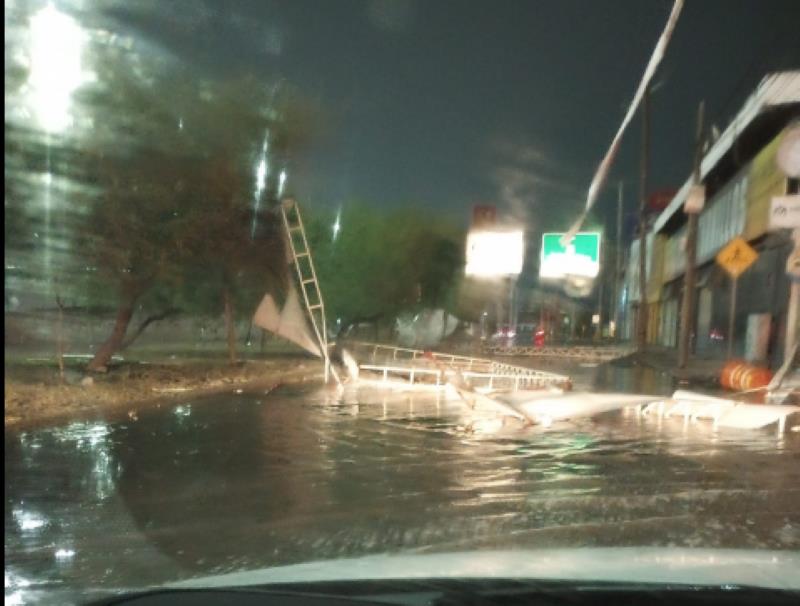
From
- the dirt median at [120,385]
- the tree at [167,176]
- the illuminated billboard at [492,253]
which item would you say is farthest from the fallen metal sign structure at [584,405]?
the illuminated billboard at [492,253]

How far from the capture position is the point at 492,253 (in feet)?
140

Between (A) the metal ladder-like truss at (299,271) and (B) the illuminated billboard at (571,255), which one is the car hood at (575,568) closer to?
(A) the metal ladder-like truss at (299,271)

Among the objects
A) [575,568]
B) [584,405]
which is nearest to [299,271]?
[584,405]

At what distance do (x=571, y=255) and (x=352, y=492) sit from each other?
36238 mm

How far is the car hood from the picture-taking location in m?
4.02

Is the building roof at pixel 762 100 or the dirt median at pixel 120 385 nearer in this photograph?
the dirt median at pixel 120 385

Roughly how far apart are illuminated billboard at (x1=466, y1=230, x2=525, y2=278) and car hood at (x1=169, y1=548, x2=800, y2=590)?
36433mm

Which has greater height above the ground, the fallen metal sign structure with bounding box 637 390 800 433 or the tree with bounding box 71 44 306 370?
the tree with bounding box 71 44 306 370

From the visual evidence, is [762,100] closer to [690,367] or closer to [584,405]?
[690,367]

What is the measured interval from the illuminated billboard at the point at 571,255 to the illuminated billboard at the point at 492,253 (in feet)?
4.63

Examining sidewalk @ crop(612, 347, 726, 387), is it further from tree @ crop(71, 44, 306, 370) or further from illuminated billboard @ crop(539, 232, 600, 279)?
tree @ crop(71, 44, 306, 370)

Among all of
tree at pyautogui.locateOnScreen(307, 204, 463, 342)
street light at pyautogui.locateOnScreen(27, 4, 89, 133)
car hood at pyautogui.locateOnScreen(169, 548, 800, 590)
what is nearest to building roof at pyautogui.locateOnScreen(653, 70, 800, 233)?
tree at pyautogui.locateOnScreen(307, 204, 463, 342)

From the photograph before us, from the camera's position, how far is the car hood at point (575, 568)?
13.2ft

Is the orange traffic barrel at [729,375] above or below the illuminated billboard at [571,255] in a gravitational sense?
below
